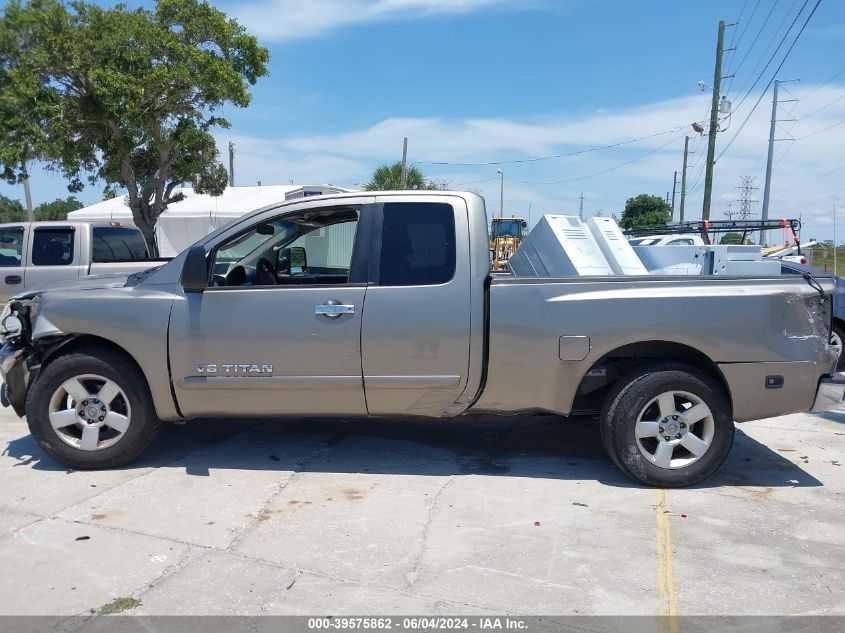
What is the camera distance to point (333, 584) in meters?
3.60

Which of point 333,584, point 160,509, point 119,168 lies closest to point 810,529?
point 333,584

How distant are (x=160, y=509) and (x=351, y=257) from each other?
205 centimetres

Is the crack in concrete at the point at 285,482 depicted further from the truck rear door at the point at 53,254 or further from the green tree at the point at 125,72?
the green tree at the point at 125,72

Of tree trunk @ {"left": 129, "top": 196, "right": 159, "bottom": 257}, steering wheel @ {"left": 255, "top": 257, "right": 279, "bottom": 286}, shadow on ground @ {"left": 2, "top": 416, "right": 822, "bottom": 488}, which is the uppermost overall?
tree trunk @ {"left": 129, "top": 196, "right": 159, "bottom": 257}

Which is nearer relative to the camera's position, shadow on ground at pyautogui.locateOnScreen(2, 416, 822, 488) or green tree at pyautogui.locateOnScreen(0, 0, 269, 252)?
shadow on ground at pyautogui.locateOnScreen(2, 416, 822, 488)

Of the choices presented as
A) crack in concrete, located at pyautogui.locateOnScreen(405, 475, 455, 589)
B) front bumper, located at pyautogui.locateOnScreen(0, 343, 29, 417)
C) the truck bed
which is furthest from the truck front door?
front bumper, located at pyautogui.locateOnScreen(0, 343, 29, 417)

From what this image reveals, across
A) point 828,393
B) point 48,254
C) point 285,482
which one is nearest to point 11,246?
point 48,254

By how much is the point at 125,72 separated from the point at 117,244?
303 inches

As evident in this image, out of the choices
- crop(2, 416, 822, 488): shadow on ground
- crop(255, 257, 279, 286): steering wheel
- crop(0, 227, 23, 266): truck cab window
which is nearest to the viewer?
crop(2, 416, 822, 488): shadow on ground

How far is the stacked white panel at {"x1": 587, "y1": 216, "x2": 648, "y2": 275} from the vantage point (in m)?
5.88

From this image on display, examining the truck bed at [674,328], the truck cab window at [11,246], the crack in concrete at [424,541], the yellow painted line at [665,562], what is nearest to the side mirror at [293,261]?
the truck bed at [674,328]

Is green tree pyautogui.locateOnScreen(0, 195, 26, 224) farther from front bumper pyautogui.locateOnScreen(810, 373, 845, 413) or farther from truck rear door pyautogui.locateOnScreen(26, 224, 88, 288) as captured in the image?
front bumper pyautogui.locateOnScreen(810, 373, 845, 413)

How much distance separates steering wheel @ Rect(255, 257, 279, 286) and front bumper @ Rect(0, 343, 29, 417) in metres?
1.74

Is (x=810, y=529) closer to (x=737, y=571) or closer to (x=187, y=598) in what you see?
(x=737, y=571)
